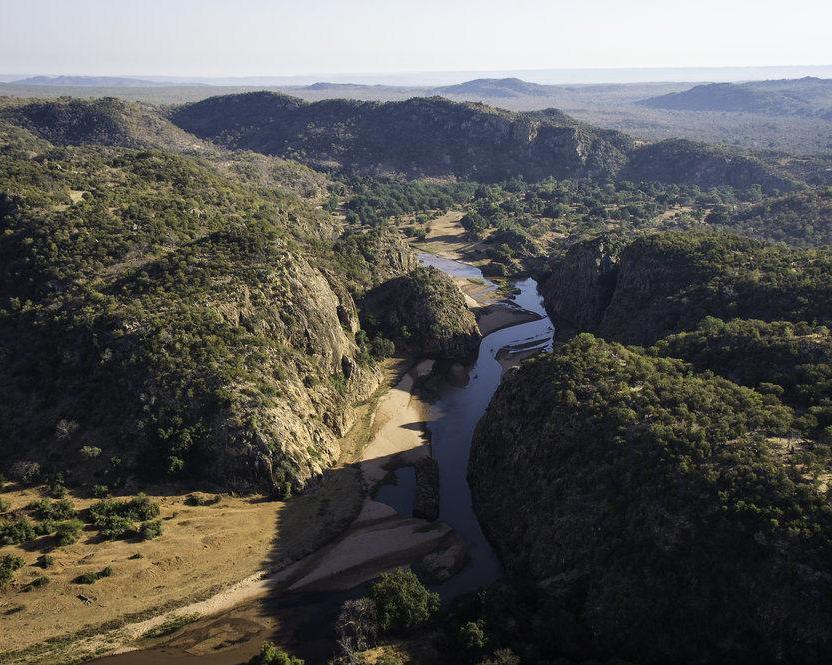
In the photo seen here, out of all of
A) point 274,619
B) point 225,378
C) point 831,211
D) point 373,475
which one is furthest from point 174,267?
point 831,211

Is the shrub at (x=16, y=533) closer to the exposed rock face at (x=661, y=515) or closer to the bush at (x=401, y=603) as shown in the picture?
the bush at (x=401, y=603)

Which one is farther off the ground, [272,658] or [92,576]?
[92,576]

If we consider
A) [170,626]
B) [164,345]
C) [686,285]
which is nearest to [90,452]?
[164,345]

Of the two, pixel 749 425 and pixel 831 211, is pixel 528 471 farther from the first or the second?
pixel 831 211

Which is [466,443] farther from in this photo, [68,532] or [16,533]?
[16,533]

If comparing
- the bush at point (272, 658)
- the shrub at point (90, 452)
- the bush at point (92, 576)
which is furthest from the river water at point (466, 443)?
the shrub at point (90, 452)


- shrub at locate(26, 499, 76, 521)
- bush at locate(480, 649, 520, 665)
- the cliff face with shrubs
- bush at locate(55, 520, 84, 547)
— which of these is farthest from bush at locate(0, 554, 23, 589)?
A: bush at locate(480, 649, 520, 665)
